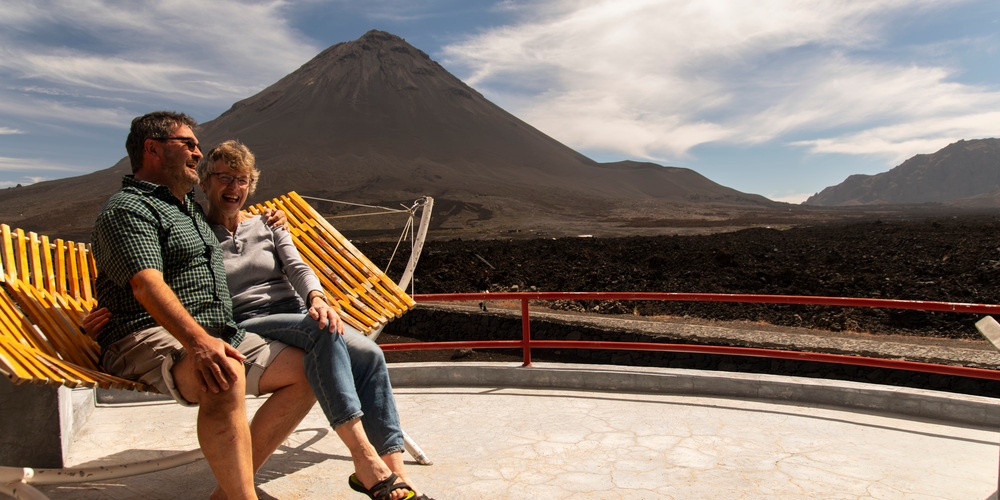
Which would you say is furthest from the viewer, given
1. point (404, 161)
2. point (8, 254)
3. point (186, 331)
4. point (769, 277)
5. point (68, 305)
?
point (404, 161)

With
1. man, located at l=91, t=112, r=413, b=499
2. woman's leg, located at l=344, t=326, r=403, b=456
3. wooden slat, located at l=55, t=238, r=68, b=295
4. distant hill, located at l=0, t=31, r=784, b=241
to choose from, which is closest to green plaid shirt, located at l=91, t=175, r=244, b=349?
man, located at l=91, t=112, r=413, b=499

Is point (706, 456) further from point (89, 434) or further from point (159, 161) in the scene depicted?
point (89, 434)

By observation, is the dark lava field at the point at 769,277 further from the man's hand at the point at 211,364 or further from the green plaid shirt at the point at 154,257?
the man's hand at the point at 211,364

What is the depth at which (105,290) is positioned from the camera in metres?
2.18

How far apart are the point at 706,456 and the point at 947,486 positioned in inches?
34.2

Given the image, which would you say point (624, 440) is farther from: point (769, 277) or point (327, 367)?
point (769, 277)

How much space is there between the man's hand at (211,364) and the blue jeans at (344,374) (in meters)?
0.30

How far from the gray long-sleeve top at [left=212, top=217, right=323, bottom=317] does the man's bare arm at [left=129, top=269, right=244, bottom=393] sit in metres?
0.53

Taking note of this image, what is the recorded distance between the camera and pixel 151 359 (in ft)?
6.83

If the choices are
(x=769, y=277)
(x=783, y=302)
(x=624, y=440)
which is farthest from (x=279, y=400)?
(x=769, y=277)

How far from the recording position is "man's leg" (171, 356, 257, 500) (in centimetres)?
196

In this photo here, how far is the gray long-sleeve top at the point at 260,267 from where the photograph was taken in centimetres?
250

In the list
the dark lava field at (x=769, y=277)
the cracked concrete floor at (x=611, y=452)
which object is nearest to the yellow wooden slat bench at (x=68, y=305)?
the cracked concrete floor at (x=611, y=452)

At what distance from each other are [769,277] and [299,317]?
14.8 meters
